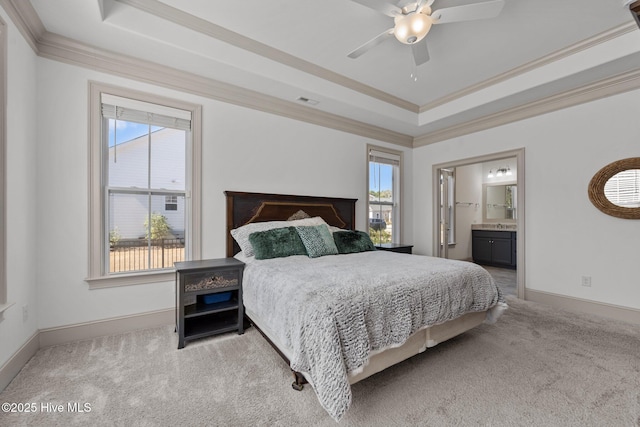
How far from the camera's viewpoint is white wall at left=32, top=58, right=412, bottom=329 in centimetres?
234

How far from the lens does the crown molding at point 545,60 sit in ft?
8.46

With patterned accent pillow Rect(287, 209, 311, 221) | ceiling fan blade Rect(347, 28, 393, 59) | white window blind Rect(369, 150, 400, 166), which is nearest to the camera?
ceiling fan blade Rect(347, 28, 393, 59)

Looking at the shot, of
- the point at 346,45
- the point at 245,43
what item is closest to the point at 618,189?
the point at 346,45

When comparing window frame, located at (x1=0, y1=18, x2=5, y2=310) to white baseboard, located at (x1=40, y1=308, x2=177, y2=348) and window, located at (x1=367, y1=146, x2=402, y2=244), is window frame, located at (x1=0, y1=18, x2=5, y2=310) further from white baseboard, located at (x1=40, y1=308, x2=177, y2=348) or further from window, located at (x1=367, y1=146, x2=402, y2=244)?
window, located at (x1=367, y1=146, x2=402, y2=244)

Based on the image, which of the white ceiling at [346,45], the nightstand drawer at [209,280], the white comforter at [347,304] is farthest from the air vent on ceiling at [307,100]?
the nightstand drawer at [209,280]

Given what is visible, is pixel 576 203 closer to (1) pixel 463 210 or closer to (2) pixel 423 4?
(1) pixel 463 210

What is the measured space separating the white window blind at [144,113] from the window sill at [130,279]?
1539 millimetres

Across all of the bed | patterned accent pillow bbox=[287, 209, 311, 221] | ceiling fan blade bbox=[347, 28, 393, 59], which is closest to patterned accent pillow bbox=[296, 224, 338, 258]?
the bed

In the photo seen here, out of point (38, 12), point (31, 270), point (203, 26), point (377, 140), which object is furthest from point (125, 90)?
point (377, 140)

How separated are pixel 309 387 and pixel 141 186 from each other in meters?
2.47

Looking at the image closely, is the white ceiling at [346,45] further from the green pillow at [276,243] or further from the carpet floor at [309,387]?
the carpet floor at [309,387]

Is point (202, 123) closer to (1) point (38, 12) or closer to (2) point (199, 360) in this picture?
(1) point (38, 12)

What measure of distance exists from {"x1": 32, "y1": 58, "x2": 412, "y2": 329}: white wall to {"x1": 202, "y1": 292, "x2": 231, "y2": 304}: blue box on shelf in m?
0.49

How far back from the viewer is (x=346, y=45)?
112 inches
